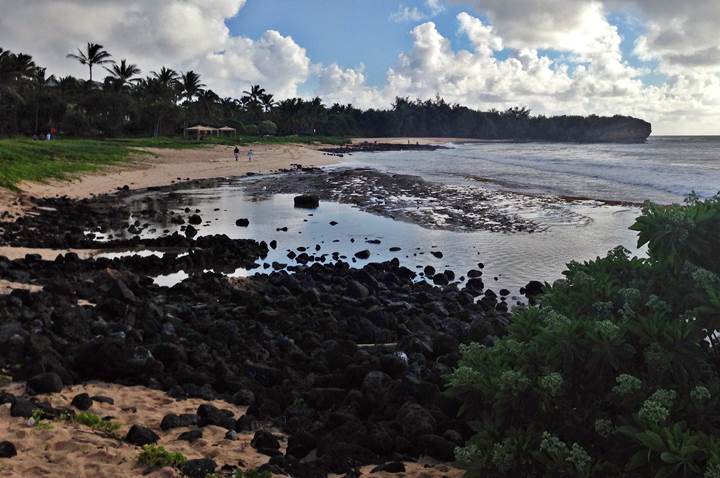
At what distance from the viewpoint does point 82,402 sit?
21.3 ft

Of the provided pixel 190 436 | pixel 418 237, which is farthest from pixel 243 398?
pixel 418 237

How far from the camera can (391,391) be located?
7023 millimetres

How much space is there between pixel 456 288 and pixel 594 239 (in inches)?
365

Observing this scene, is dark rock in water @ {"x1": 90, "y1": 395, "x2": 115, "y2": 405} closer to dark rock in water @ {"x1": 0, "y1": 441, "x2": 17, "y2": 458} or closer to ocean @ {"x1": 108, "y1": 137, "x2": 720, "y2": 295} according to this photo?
dark rock in water @ {"x1": 0, "y1": 441, "x2": 17, "y2": 458}

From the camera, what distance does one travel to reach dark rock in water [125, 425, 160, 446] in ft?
18.9

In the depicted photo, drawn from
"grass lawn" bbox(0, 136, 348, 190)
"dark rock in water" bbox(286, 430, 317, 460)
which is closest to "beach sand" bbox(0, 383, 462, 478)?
"dark rock in water" bbox(286, 430, 317, 460)

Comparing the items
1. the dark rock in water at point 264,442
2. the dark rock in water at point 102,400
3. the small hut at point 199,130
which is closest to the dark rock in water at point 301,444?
the dark rock in water at point 264,442

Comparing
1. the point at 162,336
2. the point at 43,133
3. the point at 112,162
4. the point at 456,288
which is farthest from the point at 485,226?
the point at 43,133

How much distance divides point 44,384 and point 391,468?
413 centimetres

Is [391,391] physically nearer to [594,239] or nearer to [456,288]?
[456,288]

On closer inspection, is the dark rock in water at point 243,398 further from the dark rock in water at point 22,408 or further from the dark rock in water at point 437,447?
the dark rock in water at point 437,447

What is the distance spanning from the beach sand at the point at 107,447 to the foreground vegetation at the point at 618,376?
1.89m

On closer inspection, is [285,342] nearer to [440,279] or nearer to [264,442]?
[264,442]

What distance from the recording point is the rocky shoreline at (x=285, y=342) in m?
6.33
